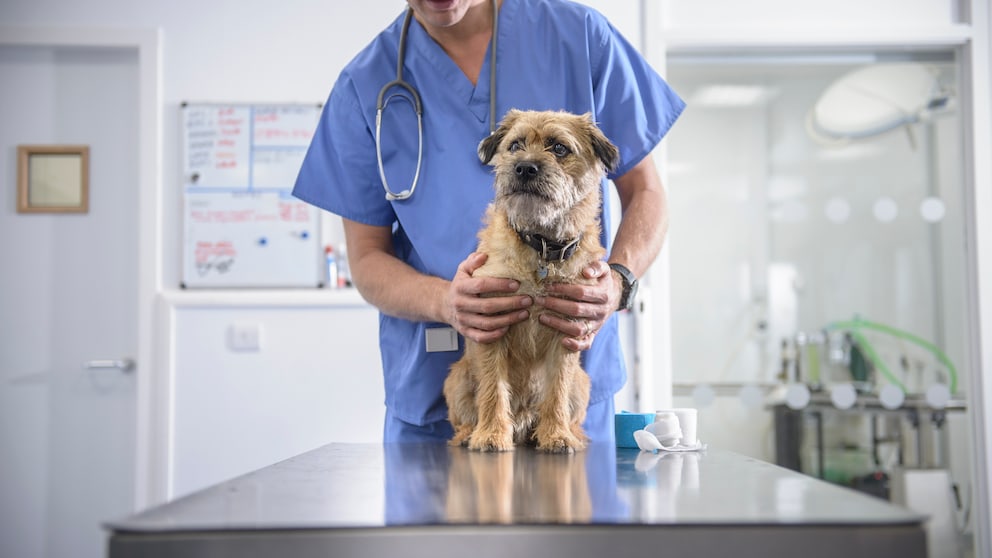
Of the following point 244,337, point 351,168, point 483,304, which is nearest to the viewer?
point 483,304

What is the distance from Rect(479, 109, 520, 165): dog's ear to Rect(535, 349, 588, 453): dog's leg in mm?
370

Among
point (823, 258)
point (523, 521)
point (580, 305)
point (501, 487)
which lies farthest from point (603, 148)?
point (823, 258)

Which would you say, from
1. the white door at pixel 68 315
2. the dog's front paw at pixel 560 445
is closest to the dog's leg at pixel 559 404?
the dog's front paw at pixel 560 445

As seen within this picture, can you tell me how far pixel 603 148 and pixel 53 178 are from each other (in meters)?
3.06

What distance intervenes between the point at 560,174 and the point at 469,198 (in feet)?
0.74

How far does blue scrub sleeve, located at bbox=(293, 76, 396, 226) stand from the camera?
165cm

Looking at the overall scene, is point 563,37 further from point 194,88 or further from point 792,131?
point 792,131

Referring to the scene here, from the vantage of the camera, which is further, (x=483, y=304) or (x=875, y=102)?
(x=875, y=102)

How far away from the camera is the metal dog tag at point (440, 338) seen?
1.53 m

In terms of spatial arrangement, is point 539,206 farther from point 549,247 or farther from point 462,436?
point 462,436

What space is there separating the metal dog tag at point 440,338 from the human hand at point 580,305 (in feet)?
0.91

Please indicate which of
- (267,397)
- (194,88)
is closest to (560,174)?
(267,397)

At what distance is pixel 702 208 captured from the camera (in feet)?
12.5

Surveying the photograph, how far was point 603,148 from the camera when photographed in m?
1.40
